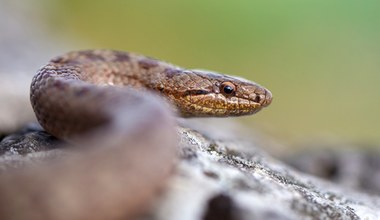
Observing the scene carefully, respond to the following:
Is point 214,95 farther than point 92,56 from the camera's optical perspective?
No

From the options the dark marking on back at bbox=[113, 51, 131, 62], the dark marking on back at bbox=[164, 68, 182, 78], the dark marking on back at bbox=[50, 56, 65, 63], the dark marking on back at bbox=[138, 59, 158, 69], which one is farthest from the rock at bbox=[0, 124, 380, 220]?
the dark marking on back at bbox=[113, 51, 131, 62]

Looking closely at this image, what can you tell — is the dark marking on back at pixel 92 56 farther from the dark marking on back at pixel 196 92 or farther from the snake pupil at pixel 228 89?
the snake pupil at pixel 228 89

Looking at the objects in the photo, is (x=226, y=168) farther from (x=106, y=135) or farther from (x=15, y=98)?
(x=15, y=98)

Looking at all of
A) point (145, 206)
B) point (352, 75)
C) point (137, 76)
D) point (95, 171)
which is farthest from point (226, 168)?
point (352, 75)

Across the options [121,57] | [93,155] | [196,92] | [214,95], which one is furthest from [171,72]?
[93,155]

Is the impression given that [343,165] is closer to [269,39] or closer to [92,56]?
[92,56]

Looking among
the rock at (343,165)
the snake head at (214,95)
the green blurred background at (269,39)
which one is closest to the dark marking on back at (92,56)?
the snake head at (214,95)

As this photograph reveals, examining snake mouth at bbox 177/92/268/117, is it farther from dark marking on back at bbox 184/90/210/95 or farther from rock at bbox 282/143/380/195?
rock at bbox 282/143/380/195
